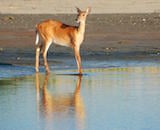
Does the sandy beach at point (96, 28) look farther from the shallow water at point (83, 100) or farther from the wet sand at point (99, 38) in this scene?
the shallow water at point (83, 100)

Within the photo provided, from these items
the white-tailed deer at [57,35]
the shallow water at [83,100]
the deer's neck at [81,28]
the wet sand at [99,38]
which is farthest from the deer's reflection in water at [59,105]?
the wet sand at [99,38]

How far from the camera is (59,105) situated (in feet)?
41.2

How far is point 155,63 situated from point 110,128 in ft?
27.0

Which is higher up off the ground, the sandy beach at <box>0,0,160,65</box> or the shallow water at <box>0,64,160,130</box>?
the sandy beach at <box>0,0,160,65</box>

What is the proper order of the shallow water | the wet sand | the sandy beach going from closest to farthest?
1. the shallow water
2. the wet sand
3. the sandy beach

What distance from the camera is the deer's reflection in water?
449 inches

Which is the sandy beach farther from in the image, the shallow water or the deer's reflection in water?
the deer's reflection in water

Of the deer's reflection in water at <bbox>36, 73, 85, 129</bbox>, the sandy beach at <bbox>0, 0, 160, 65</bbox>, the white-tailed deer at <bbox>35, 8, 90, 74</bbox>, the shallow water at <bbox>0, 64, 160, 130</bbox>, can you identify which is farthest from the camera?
the sandy beach at <bbox>0, 0, 160, 65</bbox>

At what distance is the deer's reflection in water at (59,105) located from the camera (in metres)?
11.4

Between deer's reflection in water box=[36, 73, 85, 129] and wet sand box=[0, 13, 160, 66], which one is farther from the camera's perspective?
wet sand box=[0, 13, 160, 66]

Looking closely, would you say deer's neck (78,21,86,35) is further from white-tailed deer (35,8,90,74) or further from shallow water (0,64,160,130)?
shallow water (0,64,160,130)

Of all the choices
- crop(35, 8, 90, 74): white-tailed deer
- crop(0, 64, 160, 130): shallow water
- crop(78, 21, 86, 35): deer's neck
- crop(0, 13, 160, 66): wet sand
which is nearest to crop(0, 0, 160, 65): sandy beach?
crop(0, 13, 160, 66): wet sand
